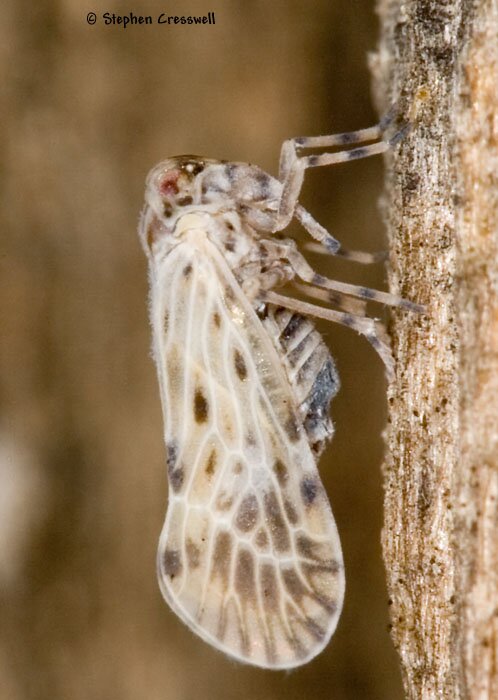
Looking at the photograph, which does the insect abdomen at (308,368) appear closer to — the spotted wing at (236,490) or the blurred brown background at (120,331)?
the spotted wing at (236,490)

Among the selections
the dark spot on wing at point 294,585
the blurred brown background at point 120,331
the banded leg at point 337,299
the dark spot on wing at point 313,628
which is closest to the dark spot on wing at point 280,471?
the dark spot on wing at point 294,585

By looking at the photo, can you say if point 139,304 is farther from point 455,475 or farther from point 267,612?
point 455,475

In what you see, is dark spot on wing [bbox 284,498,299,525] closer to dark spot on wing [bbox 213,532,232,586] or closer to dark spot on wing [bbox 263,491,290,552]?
dark spot on wing [bbox 263,491,290,552]

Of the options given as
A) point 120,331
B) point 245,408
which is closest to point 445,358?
point 245,408

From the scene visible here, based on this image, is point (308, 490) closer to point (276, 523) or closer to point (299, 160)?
point (276, 523)

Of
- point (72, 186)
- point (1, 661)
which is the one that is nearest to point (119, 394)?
point (72, 186)

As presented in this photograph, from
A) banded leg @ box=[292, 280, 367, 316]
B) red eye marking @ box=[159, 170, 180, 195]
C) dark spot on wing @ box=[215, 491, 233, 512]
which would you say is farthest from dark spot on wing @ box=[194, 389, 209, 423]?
red eye marking @ box=[159, 170, 180, 195]

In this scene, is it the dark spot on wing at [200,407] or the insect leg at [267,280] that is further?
the insect leg at [267,280]
